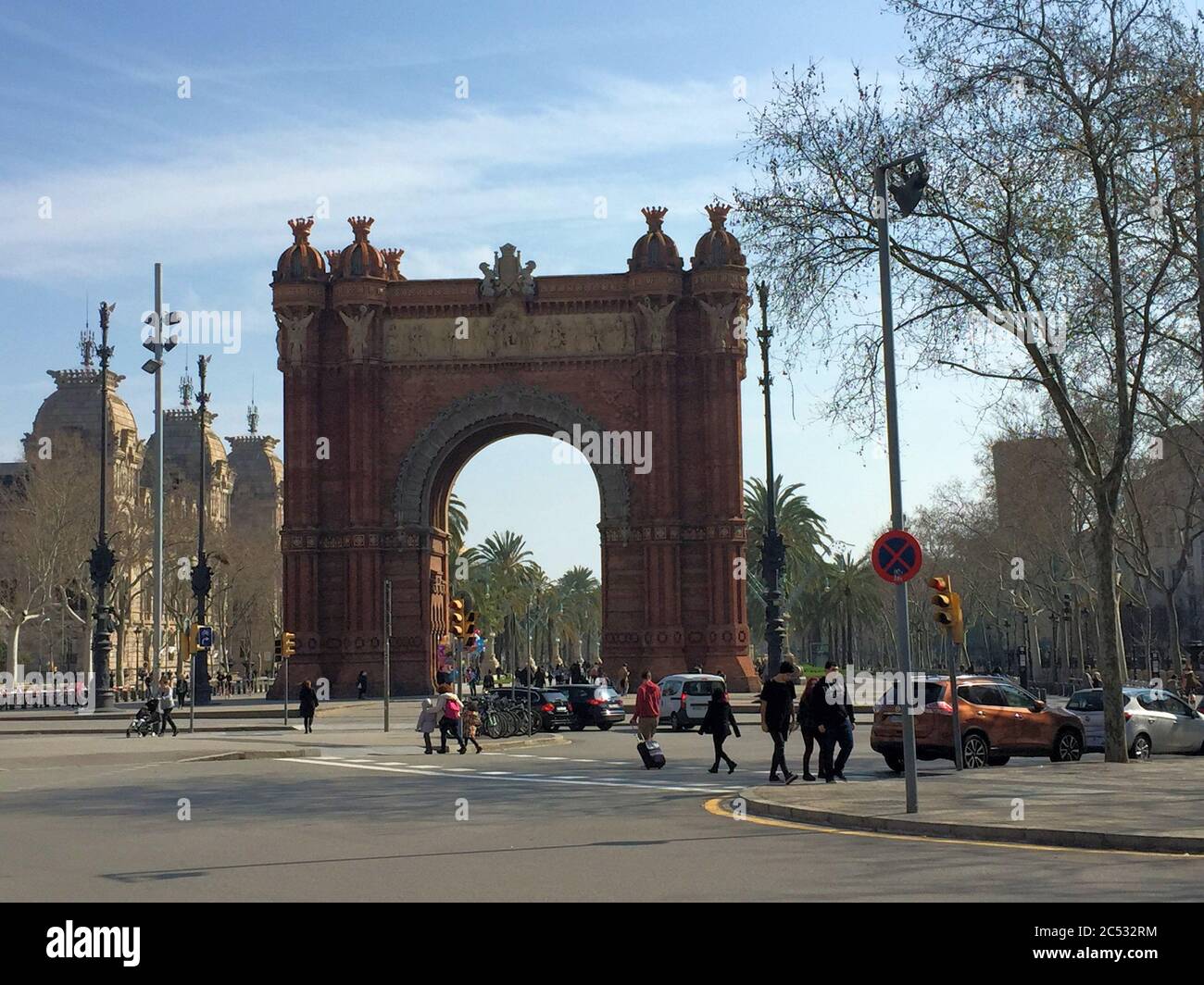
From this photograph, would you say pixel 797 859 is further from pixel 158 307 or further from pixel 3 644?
pixel 3 644

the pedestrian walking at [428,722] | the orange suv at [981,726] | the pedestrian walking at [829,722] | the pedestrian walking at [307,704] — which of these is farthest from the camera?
the pedestrian walking at [307,704]

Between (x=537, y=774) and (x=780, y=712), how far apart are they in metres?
4.82

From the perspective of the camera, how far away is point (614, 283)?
193 feet

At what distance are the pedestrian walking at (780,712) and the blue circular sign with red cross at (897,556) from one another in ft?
15.7

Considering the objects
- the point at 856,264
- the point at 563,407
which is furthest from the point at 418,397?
the point at 856,264

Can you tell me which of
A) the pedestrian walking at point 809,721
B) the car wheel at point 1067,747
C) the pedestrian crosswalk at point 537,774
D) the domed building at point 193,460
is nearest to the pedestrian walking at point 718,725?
the pedestrian crosswalk at point 537,774

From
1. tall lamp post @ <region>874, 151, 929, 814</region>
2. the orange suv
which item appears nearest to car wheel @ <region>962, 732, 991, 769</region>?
the orange suv

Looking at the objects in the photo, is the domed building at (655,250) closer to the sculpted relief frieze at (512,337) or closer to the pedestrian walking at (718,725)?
the sculpted relief frieze at (512,337)

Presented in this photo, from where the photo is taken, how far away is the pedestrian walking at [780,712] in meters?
20.2

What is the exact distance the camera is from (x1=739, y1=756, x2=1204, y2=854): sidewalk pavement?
13211mm

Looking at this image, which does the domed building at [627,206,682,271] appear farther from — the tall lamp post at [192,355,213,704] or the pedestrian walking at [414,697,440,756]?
the pedestrian walking at [414,697,440,756]

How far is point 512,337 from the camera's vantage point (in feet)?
194

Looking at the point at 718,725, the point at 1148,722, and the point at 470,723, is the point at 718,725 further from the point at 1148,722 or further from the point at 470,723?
the point at 1148,722
